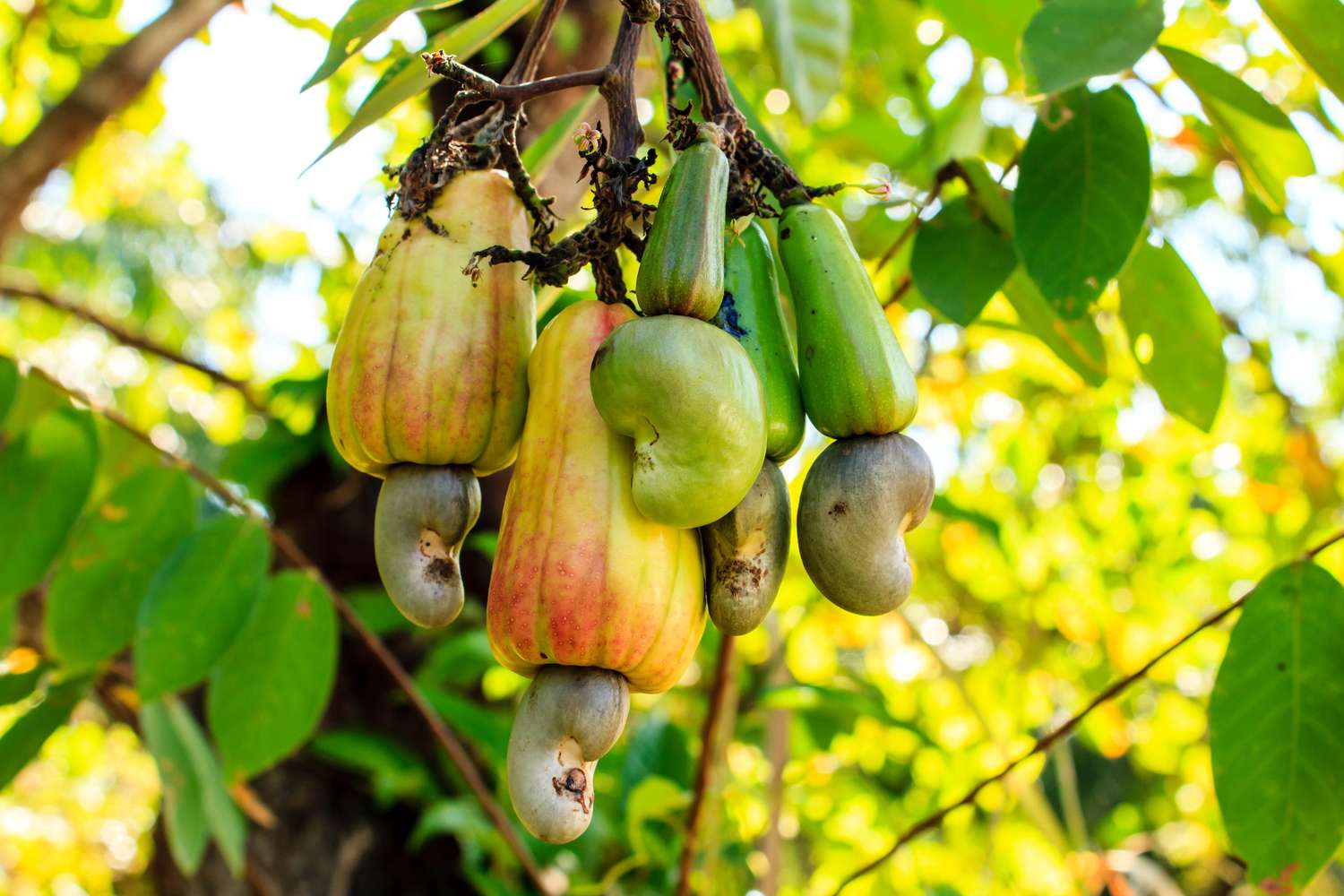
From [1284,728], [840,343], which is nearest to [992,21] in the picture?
[840,343]

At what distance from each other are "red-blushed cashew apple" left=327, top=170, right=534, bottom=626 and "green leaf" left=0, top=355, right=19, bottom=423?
0.70 m

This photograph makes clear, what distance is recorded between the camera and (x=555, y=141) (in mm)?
1027

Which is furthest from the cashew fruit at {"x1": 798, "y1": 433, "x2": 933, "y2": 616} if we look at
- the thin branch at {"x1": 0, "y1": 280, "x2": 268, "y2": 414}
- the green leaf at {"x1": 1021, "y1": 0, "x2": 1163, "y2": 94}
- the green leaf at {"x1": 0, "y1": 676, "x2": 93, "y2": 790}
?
the thin branch at {"x1": 0, "y1": 280, "x2": 268, "y2": 414}

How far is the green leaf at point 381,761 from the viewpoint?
67.8 inches

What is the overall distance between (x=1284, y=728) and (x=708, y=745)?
64 cm

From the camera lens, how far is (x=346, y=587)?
6.61ft

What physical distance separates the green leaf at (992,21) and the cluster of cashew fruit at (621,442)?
47 centimetres

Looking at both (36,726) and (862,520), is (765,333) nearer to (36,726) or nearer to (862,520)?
(862,520)

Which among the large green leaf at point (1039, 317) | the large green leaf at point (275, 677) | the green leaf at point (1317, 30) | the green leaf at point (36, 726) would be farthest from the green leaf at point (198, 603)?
the green leaf at point (1317, 30)

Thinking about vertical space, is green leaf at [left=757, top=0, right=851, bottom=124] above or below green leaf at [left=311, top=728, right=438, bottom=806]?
above

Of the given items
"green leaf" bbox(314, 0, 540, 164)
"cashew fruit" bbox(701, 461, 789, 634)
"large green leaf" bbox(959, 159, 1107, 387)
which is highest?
"green leaf" bbox(314, 0, 540, 164)

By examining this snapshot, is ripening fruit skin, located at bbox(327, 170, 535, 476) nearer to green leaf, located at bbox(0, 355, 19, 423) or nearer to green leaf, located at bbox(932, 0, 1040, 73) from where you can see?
green leaf, located at bbox(932, 0, 1040, 73)

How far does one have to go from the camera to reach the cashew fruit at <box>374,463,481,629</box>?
72cm

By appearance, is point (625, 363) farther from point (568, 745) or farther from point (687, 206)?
point (568, 745)
